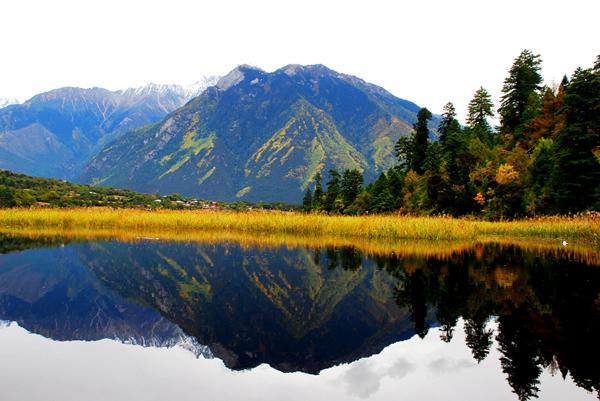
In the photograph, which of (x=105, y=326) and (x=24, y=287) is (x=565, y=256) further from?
(x=24, y=287)

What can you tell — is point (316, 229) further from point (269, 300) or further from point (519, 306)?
point (519, 306)

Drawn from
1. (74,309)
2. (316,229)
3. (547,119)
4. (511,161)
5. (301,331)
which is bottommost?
(316,229)

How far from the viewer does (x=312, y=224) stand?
43.3 meters

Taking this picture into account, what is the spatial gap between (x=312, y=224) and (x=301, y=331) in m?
30.3

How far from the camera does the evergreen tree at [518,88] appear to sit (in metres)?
81.9

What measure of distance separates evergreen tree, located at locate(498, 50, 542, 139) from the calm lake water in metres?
64.7

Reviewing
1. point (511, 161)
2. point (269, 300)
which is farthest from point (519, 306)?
point (511, 161)

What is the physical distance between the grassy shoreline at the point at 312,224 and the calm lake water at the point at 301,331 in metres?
13.5

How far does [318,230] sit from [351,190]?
191 ft

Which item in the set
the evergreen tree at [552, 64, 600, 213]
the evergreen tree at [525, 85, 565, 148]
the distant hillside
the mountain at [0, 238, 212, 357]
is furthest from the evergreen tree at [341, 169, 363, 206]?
the mountain at [0, 238, 212, 357]

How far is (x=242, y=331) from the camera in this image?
12.8 metres

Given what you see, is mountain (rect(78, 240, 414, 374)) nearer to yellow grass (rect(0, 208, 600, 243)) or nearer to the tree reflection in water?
the tree reflection in water

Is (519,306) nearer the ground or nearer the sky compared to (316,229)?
nearer the sky

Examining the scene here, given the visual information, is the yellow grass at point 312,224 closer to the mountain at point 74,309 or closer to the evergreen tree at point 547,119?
the mountain at point 74,309
